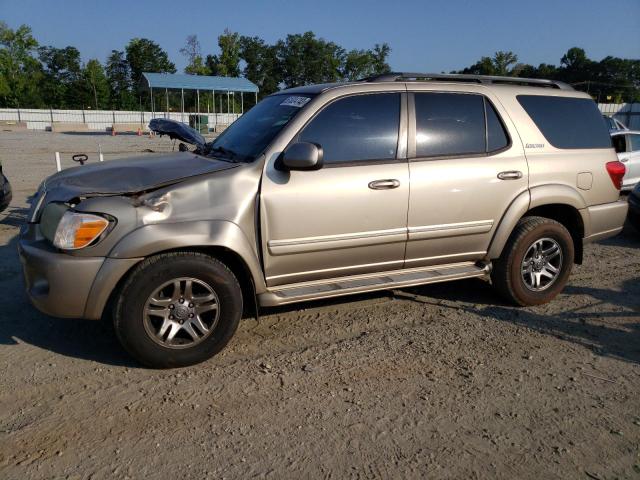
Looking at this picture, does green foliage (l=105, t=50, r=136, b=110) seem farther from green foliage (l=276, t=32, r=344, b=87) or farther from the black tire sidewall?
the black tire sidewall

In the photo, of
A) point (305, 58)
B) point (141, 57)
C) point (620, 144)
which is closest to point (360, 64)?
point (305, 58)

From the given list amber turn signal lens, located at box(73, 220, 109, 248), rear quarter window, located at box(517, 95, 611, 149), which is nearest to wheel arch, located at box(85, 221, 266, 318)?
amber turn signal lens, located at box(73, 220, 109, 248)

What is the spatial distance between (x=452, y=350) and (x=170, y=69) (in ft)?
263

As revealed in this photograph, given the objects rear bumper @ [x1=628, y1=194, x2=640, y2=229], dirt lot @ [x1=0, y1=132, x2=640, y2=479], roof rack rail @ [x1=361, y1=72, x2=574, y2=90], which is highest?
roof rack rail @ [x1=361, y1=72, x2=574, y2=90]

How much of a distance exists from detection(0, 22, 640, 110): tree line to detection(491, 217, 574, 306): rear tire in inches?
2388

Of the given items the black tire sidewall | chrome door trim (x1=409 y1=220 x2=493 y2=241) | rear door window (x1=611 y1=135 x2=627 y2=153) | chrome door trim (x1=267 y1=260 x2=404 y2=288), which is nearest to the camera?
chrome door trim (x1=267 y1=260 x2=404 y2=288)

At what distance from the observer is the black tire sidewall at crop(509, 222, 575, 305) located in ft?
15.6

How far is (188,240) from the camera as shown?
3492mm

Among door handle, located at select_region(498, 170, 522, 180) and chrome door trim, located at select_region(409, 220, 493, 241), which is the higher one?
door handle, located at select_region(498, 170, 522, 180)

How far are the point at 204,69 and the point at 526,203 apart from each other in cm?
6571

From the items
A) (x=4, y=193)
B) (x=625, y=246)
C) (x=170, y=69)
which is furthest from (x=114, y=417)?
(x=170, y=69)

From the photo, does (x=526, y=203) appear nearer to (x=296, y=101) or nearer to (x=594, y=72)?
(x=296, y=101)

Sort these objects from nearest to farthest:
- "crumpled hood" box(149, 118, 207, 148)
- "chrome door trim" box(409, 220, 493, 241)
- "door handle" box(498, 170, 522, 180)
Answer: "chrome door trim" box(409, 220, 493, 241), "door handle" box(498, 170, 522, 180), "crumpled hood" box(149, 118, 207, 148)

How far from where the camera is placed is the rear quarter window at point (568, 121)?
4891 millimetres
